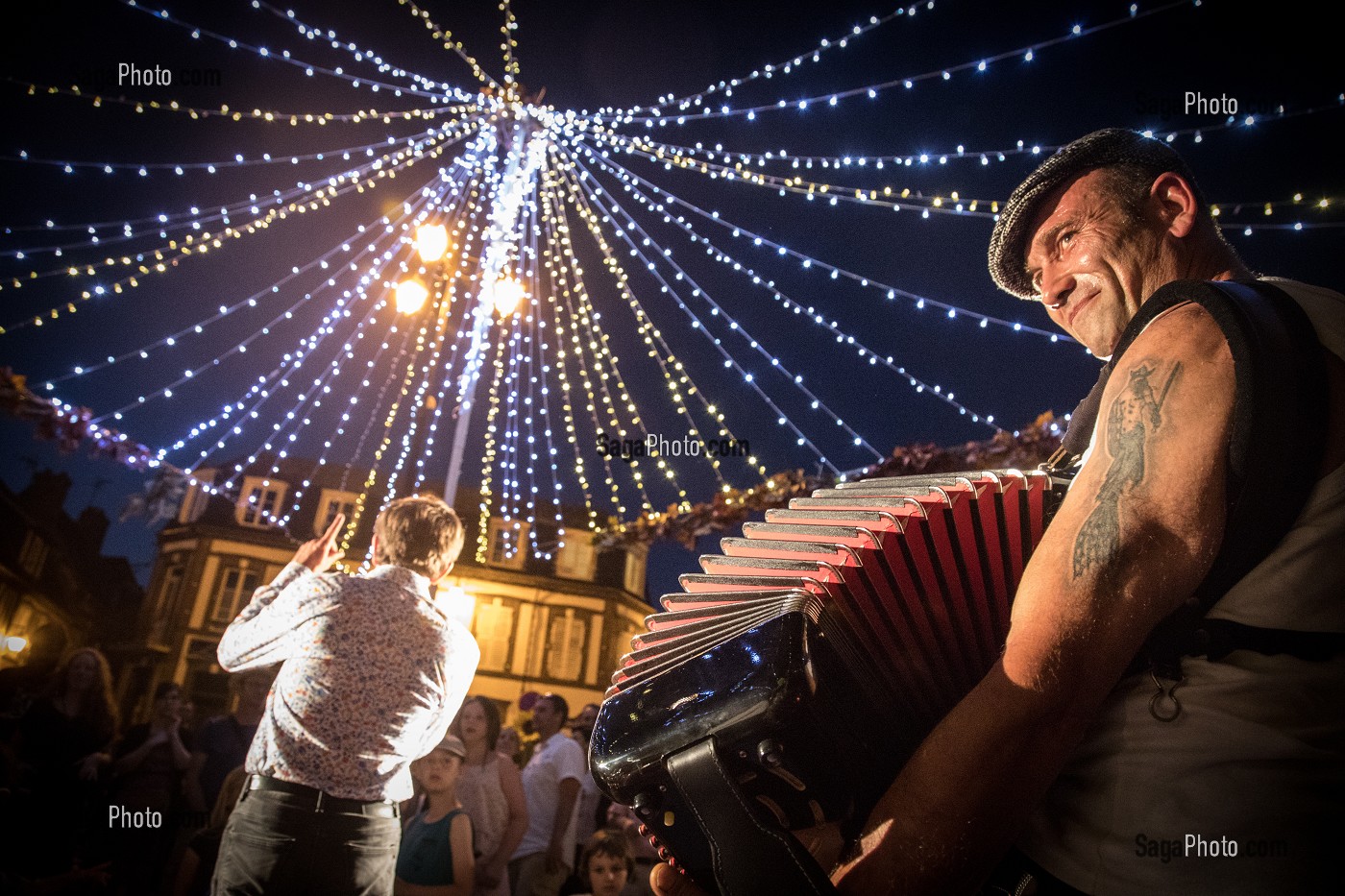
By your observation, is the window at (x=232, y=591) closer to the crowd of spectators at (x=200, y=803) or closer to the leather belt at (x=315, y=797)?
the crowd of spectators at (x=200, y=803)

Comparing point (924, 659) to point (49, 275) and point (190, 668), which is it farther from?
point (190, 668)

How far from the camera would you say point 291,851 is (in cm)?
254

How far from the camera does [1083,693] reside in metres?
0.91

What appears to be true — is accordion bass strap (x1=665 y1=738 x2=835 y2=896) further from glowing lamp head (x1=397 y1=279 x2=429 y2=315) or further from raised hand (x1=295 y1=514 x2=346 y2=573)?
glowing lamp head (x1=397 y1=279 x2=429 y2=315)

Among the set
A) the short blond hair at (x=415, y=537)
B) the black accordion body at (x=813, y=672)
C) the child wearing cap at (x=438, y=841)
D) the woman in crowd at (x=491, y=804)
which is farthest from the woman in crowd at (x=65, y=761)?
the black accordion body at (x=813, y=672)

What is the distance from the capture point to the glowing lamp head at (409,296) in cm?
938

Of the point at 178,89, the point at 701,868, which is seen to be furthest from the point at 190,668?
the point at 701,868

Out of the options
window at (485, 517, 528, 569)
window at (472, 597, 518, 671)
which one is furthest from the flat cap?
window at (472, 597, 518, 671)

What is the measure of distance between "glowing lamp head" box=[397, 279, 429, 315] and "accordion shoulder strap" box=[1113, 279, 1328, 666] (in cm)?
944

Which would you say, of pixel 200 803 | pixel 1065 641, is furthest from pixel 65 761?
pixel 1065 641

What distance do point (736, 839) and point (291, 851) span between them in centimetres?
223

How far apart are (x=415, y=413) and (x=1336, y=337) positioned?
921cm

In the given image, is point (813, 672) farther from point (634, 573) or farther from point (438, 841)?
point (634, 573)

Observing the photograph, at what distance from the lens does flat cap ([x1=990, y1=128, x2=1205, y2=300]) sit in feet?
4.77
